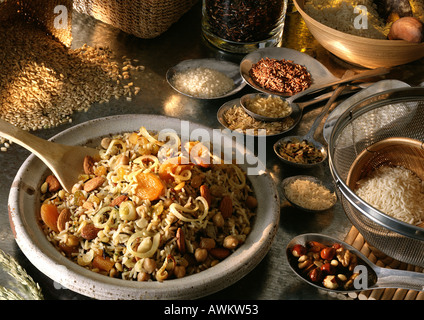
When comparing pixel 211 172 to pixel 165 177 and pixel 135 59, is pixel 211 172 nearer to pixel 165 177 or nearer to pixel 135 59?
pixel 165 177

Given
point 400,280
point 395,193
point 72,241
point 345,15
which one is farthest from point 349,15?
point 72,241

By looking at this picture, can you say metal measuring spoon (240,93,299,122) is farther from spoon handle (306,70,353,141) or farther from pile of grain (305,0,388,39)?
pile of grain (305,0,388,39)

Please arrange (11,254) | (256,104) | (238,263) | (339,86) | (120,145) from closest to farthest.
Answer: (238,263) < (11,254) < (120,145) < (256,104) < (339,86)

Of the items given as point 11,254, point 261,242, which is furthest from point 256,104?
point 11,254

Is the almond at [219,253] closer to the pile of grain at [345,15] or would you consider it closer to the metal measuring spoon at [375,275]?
the metal measuring spoon at [375,275]
